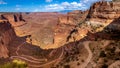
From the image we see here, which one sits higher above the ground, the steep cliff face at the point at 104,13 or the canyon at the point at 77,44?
the steep cliff face at the point at 104,13

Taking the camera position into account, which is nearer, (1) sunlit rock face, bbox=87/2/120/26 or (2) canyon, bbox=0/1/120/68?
(2) canyon, bbox=0/1/120/68

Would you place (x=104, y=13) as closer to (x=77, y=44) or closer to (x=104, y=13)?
(x=104, y=13)

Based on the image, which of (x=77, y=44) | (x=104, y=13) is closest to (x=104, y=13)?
(x=104, y=13)

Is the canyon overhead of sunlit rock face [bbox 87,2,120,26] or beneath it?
beneath

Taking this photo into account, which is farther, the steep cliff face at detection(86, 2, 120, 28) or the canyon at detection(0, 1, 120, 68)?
the steep cliff face at detection(86, 2, 120, 28)

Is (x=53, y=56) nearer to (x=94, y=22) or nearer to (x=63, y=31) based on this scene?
(x=94, y=22)

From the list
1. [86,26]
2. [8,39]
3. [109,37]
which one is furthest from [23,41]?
[109,37]

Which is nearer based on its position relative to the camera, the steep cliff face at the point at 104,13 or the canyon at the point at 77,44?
the canyon at the point at 77,44

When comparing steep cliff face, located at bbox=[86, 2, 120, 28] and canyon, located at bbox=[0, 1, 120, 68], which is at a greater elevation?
steep cliff face, located at bbox=[86, 2, 120, 28]
